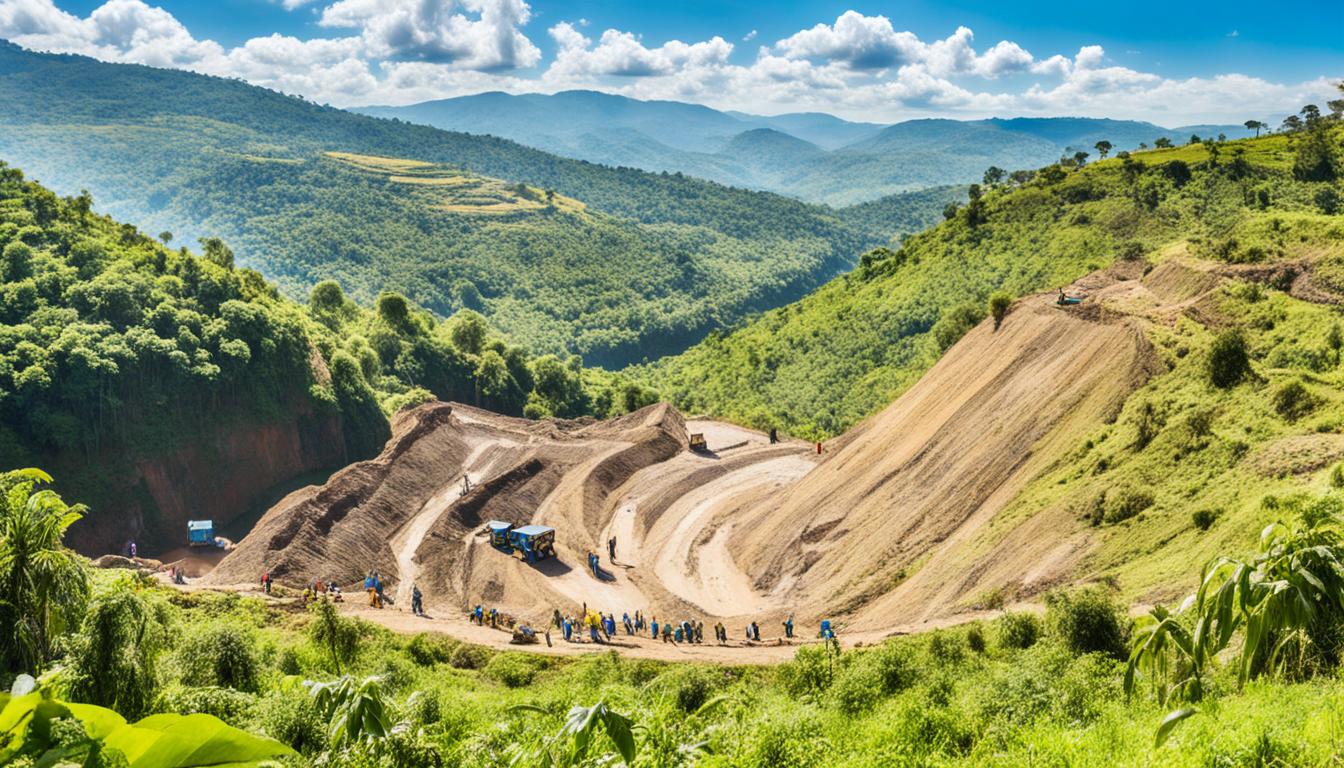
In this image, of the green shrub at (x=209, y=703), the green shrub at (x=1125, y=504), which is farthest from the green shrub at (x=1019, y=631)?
the green shrub at (x=209, y=703)

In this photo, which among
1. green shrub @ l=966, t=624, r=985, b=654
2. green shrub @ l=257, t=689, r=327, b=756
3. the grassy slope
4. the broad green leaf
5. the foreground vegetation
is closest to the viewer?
the broad green leaf

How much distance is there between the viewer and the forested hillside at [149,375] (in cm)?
5944

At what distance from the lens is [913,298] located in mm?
Answer: 98875

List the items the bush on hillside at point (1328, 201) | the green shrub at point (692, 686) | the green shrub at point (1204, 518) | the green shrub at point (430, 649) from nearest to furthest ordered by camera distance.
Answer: the green shrub at point (692, 686), the green shrub at point (1204, 518), the green shrub at point (430, 649), the bush on hillside at point (1328, 201)

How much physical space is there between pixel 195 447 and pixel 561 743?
69.3 meters

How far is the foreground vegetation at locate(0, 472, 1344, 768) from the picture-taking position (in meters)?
7.09

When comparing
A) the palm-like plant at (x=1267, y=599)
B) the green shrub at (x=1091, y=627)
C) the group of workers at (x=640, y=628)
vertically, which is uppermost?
the palm-like plant at (x=1267, y=599)

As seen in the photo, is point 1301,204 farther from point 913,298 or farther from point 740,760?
point 740,760

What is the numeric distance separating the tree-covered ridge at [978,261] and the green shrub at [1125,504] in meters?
45.6

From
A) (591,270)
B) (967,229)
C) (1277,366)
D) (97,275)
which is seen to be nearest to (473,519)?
(97,275)

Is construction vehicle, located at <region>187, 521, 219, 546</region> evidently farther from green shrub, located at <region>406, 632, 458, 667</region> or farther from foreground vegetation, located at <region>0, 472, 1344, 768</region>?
foreground vegetation, located at <region>0, 472, 1344, 768</region>

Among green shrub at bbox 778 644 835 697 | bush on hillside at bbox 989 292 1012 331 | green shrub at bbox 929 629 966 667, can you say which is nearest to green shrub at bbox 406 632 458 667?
green shrub at bbox 778 644 835 697

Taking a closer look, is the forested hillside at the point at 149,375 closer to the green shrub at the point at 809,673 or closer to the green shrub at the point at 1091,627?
the green shrub at the point at 809,673

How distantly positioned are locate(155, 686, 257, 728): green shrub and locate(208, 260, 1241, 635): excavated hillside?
26.3 meters
